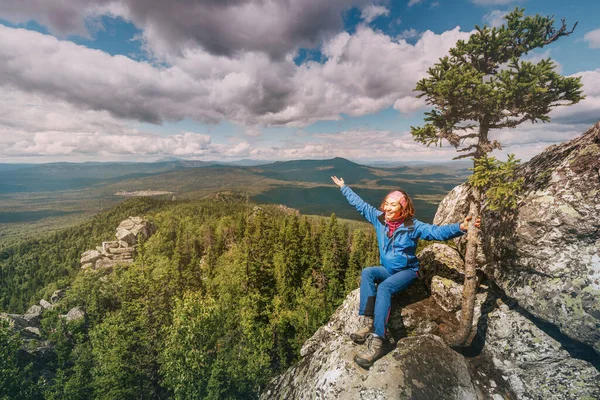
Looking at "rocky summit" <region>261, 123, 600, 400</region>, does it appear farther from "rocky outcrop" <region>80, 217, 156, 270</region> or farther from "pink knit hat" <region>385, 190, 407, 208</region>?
"rocky outcrop" <region>80, 217, 156, 270</region>

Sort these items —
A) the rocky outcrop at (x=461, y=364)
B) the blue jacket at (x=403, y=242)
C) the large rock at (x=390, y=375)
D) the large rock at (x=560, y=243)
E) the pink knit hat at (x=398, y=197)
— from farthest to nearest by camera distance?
the pink knit hat at (x=398, y=197) → the blue jacket at (x=403, y=242) → the rocky outcrop at (x=461, y=364) → the large rock at (x=390, y=375) → the large rock at (x=560, y=243)

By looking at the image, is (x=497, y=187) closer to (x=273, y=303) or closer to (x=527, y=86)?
(x=527, y=86)

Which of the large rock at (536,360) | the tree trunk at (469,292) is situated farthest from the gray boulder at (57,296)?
the large rock at (536,360)

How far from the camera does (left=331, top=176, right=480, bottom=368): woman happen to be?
25.8 ft

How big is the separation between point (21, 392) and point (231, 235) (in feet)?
151

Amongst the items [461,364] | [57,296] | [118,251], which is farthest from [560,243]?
[118,251]

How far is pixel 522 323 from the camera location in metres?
8.62

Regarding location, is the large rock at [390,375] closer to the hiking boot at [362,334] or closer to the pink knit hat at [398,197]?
the hiking boot at [362,334]

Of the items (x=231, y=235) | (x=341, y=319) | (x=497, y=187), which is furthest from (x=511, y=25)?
(x=231, y=235)

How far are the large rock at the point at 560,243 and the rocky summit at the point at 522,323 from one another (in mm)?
25

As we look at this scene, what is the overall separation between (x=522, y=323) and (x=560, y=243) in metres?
3.09

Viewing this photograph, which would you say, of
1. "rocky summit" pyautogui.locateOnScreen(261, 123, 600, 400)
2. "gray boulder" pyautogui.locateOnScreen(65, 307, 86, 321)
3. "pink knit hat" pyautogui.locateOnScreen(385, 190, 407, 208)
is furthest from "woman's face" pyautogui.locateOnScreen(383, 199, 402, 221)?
"gray boulder" pyautogui.locateOnScreen(65, 307, 86, 321)

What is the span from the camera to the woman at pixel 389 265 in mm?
7863

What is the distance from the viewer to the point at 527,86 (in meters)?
10.1
